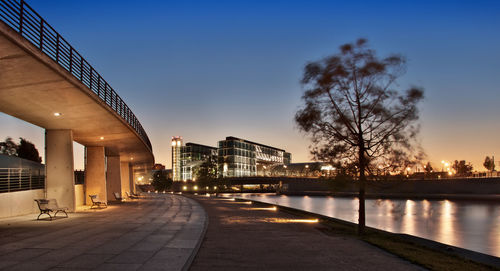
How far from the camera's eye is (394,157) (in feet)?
45.1

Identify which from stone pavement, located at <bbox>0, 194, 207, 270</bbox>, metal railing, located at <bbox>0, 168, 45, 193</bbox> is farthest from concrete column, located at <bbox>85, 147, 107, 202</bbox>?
stone pavement, located at <bbox>0, 194, 207, 270</bbox>

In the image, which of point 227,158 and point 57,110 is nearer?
point 57,110

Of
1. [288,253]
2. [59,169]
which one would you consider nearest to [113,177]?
[59,169]

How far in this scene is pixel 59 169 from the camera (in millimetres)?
22531

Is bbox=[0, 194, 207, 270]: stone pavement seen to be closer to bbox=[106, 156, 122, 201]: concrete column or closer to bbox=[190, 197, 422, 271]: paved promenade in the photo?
bbox=[190, 197, 422, 271]: paved promenade

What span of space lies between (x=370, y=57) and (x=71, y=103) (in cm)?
1317

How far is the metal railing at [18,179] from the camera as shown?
1991 cm

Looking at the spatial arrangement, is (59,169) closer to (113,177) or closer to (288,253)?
(288,253)

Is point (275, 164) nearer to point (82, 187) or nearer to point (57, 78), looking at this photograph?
point (82, 187)

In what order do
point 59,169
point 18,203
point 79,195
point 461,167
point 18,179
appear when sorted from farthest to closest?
point 461,167 → point 79,195 → point 59,169 → point 18,179 → point 18,203

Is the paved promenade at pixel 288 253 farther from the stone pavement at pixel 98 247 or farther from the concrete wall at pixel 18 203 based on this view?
the concrete wall at pixel 18 203

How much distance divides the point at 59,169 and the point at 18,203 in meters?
4.07

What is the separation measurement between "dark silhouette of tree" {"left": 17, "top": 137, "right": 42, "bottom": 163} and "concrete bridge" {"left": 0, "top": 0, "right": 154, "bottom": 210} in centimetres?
3051

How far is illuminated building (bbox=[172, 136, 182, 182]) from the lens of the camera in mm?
143625
